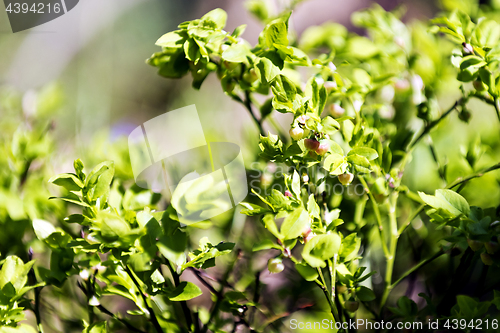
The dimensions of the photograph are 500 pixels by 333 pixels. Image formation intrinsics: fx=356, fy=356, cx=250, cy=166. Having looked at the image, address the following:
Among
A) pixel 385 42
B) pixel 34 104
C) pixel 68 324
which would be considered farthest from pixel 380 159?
pixel 34 104

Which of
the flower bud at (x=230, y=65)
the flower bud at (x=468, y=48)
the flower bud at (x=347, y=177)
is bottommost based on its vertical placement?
the flower bud at (x=347, y=177)

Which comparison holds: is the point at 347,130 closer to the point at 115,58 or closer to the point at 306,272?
the point at 306,272

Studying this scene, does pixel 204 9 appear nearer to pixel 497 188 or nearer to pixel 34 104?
pixel 34 104

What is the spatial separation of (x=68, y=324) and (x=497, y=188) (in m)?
0.61

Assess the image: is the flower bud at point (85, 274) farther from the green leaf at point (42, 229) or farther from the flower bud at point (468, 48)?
the flower bud at point (468, 48)

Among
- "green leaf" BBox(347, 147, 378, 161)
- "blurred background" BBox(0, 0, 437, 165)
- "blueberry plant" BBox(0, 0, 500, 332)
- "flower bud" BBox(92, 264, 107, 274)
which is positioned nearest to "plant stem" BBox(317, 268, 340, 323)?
"blueberry plant" BBox(0, 0, 500, 332)

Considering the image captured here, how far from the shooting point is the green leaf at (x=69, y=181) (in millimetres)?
289

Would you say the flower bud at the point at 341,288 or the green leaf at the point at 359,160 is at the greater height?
the green leaf at the point at 359,160

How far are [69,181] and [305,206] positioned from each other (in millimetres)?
205

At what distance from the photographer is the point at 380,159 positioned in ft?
1.15

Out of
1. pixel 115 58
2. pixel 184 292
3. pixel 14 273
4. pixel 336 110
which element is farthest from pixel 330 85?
pixel 115 58

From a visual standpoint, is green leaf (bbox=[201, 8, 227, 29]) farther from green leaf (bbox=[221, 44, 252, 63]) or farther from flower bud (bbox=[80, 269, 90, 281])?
flower bud (bbox=[80, 269, 90, 281])

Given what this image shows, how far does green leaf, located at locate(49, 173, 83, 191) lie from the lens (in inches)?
11.4

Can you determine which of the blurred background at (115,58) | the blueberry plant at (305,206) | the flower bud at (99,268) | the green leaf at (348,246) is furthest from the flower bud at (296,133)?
the blurred background at (115,58)
